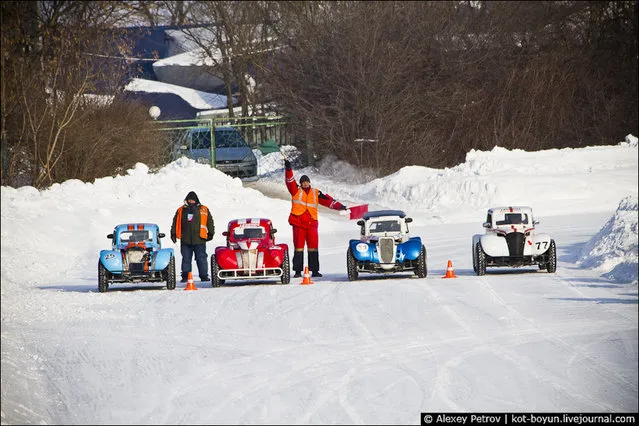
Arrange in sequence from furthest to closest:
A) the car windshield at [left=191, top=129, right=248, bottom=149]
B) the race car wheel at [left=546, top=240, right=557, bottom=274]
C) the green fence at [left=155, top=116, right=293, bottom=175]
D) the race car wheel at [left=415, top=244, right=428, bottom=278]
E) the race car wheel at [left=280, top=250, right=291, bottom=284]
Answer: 1. the car windshield at [left=191, top=129, right=248, bottom=149]
2. the green fence at [left=155, top=116, right=293, bottom=175]
3. the race car wheel at [left=546, top=240, right=557, bottom=274]
4. the race car wheel at [left=415, top=244, right=428, bottom=278]
5. the race car wheel at [left=280, top=250, right=291, bottom=284]

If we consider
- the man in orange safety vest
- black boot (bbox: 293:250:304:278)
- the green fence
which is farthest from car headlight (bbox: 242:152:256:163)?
black boot (bbox: 293:250:304:278)

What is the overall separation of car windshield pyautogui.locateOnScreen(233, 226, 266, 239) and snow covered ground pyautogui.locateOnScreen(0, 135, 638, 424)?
3.00 ft

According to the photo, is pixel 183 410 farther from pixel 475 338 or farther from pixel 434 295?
pixel 434 295

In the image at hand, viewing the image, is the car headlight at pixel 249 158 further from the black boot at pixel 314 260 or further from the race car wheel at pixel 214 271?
the race car wheel at pixel 214 271

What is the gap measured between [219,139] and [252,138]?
16.4ft

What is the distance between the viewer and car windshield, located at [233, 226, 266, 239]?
2016cm

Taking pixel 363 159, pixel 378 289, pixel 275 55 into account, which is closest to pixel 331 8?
pixel 275 55

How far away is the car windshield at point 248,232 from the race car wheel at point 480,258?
3936mm

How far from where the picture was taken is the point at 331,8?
45.3 meters

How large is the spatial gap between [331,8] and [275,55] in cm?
346

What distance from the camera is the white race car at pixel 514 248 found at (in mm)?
19516

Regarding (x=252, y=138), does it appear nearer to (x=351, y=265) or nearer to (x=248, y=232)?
(x=248, y=232)

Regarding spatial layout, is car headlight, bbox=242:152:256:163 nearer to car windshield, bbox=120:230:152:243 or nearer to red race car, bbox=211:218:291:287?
car windshield, bbox=120:230:152:243

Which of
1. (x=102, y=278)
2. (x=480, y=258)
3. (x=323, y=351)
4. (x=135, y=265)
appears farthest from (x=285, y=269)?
(x=323, y=351)
